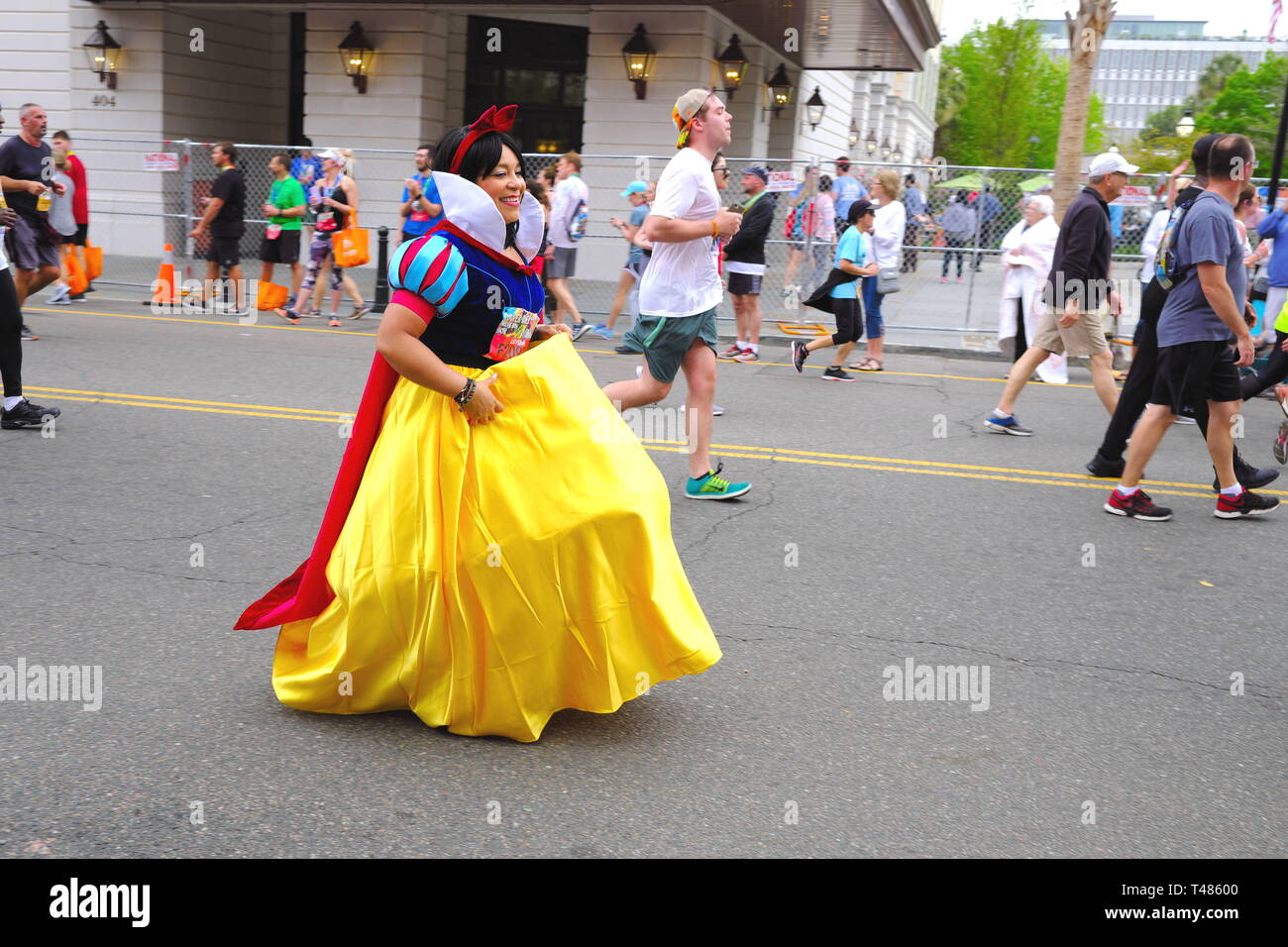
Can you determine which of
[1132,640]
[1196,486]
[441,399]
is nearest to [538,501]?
[441,399]

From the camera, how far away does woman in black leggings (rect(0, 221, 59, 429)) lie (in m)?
7.29

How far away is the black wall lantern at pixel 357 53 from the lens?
2122cm

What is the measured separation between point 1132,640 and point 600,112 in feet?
59.1

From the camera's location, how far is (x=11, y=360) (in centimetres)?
750

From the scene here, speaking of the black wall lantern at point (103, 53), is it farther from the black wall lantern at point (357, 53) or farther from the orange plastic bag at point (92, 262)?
the orange plastic bag at point (92, 262)

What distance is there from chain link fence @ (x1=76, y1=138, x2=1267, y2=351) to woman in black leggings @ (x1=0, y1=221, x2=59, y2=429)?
758 cm

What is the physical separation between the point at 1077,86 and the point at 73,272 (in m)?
12.6

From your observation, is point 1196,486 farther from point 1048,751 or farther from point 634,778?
point 634,778

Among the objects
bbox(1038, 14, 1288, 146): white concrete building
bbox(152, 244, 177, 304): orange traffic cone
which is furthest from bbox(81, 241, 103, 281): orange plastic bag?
bbox(1038, 14, 1288, 146): white concrete building

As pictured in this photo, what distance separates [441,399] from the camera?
357 cm

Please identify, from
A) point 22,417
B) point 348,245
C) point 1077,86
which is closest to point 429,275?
point 22,417

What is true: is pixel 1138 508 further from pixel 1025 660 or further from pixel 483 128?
pixel 483 128

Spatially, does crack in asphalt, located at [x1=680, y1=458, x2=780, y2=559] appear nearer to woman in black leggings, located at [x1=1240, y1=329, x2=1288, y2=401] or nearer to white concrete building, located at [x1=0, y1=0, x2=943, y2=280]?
woman in black leggings, located at [x1=1240, y1=329, x2=1288, y2=401]
